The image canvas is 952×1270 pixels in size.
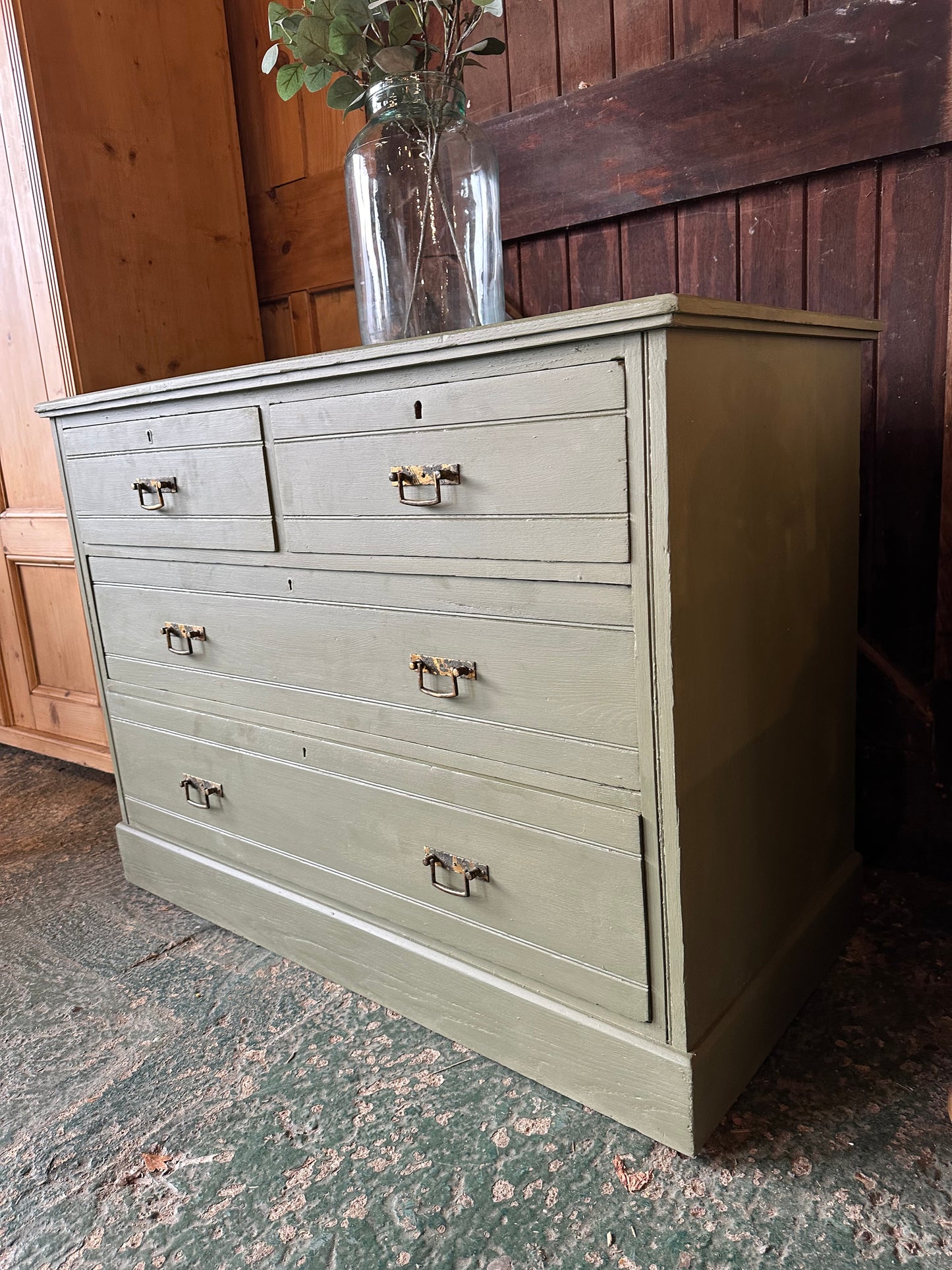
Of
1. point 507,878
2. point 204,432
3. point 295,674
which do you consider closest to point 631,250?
point 204,432

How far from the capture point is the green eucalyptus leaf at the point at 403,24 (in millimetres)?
1392

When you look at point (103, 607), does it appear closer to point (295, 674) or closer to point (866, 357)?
point (295, 674)

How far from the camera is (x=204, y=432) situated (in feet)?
4.82

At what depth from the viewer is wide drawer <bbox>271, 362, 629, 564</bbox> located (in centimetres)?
103

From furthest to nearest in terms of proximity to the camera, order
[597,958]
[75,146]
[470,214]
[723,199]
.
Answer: [75,146]
[723,199]
[470,214]
[597,958]

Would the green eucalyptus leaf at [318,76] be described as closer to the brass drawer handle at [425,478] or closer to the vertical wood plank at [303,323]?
the brass drawer handle at [425,478]

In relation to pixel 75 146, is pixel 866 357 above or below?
below

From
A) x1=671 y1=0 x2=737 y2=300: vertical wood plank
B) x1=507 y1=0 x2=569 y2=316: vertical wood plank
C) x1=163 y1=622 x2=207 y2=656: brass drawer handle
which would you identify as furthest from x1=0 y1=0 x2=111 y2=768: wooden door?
x1=671 y1=0 x2=737 y2=300: vertical wood plank

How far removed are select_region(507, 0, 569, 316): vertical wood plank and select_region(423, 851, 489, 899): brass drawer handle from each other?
1119 millimetres

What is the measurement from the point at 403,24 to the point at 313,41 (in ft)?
0.45

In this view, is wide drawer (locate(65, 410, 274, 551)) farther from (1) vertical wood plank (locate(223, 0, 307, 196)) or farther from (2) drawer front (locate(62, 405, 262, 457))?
(1) vertical wood plank (locate(223, 0, 307, 196))

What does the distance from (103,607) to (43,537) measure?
745 mm

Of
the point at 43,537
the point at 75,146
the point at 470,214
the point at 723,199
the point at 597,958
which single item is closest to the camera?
the point at 597,958

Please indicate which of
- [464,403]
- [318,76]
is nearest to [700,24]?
[318,76]
